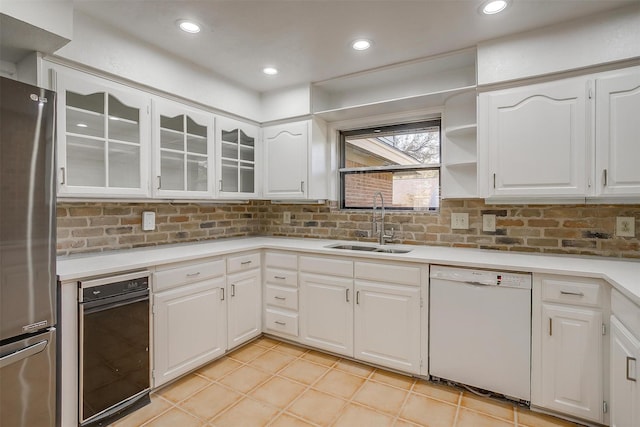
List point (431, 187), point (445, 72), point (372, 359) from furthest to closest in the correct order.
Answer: point (431, 187)
point (445, 72)
point (372, 359)

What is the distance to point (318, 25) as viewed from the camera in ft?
7.04

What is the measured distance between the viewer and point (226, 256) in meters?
2.65

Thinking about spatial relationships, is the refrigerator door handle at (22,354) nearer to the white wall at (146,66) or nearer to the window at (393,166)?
the white wall at (146,66)

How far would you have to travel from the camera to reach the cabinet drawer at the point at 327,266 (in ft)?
8.53

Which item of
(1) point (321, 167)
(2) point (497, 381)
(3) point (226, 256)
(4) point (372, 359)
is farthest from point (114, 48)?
(2) point (497, 381)

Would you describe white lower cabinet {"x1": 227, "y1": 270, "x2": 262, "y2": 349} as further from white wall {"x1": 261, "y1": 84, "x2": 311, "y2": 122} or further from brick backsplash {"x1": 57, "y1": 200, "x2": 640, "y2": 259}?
white wall {"x1": 261, "y1": 84, "x2": 311, "y2": 122}

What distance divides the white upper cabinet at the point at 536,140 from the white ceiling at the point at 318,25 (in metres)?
0.44

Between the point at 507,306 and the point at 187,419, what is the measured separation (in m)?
2.06

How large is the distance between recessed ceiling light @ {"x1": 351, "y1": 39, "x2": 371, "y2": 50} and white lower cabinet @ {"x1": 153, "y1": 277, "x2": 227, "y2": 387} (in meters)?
2.05

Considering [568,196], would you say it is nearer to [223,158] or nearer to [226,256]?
[226,256]

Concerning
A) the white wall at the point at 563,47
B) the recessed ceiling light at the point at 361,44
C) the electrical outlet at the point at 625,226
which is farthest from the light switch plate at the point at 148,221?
the electrical outlet at the point at 625,226

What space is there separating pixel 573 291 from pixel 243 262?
2.31 meters

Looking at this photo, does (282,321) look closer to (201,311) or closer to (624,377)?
(201,311)

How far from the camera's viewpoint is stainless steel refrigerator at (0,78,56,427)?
54.2 inches
